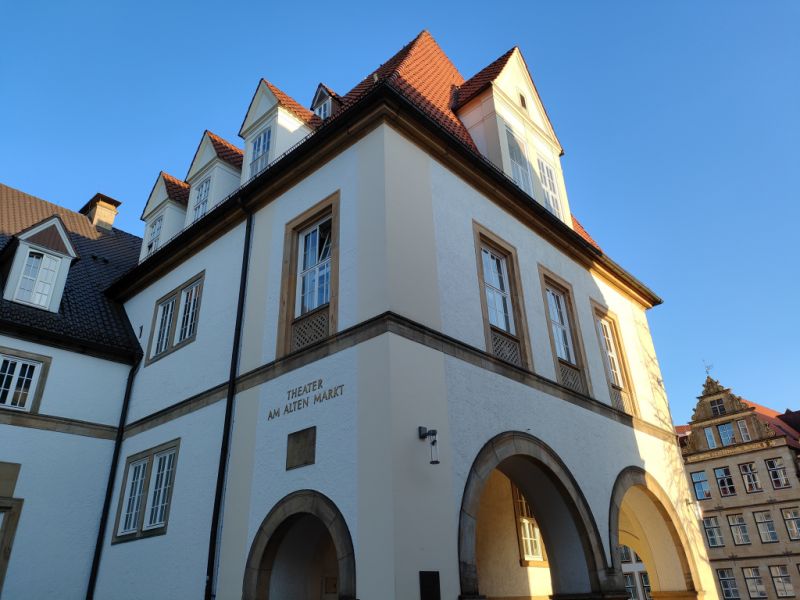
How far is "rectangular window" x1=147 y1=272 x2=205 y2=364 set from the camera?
1388cm

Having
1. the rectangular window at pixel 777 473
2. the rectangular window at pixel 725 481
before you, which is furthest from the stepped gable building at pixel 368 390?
the rectangular window at pixel 725 481

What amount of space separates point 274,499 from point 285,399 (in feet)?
5.12

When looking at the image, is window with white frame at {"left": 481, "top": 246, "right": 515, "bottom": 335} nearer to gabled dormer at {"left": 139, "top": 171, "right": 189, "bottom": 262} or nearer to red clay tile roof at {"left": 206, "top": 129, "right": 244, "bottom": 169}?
red clay tile roof at {"left": 206, "top": 129, "right": 244, "bottom": 169}

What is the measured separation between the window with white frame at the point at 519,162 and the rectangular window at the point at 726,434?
3512 centimetres

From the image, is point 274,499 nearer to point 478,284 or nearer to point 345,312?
point 345,312

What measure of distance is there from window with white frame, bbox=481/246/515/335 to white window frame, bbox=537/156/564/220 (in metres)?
3.61

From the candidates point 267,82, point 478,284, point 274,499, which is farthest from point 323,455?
point 267,82

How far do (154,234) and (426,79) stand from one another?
9.23 metres

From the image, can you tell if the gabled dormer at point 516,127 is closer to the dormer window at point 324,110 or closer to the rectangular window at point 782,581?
the dormer window at point 324,110

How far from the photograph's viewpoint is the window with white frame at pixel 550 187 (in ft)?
50.2

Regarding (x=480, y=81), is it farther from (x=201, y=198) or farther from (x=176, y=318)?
(x=176, y=318)

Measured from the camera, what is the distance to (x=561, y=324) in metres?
13.6

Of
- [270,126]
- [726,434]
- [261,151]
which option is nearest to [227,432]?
[261,151]

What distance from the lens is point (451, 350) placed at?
9562 millimetres
